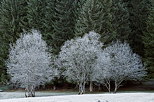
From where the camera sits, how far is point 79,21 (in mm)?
46688

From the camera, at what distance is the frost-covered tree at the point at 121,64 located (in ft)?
133

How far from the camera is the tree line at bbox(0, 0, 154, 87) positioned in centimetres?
4634

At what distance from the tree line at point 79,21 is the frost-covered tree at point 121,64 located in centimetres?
327

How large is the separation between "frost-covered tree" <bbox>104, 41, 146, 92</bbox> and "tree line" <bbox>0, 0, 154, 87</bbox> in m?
3.27

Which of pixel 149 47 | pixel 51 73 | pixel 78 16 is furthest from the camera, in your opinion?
pixel 78 16

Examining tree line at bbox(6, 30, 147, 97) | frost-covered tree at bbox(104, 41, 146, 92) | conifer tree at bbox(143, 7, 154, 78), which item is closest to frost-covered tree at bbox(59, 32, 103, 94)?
tree line at bbox(6, 30, 147, 97)

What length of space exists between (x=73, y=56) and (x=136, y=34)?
639 inches

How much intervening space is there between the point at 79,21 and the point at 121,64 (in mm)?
10369

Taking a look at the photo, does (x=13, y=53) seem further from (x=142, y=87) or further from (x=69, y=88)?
(x=142, y=87)

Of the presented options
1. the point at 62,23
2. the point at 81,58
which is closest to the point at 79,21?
the point at 62,23

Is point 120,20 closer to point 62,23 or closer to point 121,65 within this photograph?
point 62,23

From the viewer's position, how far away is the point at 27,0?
57594 millimetres

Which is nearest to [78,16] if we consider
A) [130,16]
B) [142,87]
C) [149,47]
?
[130,16]

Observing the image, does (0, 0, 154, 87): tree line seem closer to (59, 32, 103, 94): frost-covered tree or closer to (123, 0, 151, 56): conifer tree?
(123, 0, 151, 56): conifer tree
